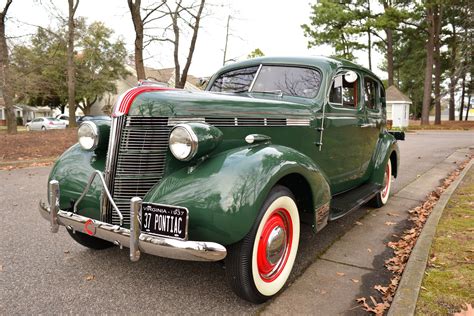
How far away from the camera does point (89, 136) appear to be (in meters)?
2.84

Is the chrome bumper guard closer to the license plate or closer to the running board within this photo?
the license plate

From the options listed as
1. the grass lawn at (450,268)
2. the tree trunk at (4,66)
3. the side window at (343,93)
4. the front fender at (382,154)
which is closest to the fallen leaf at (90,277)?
the grass lawn at (450,268)

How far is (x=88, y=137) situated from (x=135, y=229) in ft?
3.72

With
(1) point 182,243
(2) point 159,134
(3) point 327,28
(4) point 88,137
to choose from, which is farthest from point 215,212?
(3) point 327,28

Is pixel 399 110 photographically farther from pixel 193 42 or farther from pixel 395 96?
pixel 193 42

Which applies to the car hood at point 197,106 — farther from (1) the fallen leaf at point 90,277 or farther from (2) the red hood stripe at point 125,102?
(1) the fallen leaf at point 90,277

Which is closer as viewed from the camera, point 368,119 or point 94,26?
point 368,119

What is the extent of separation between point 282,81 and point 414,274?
210 centimetres

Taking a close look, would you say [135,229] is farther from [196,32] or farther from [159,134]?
[196,32]

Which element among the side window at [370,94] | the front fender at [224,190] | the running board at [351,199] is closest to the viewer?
the front fender at [224,190]

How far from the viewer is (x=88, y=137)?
112 inches

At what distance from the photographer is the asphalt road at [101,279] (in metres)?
2.36

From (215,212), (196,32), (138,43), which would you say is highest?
(196,32)

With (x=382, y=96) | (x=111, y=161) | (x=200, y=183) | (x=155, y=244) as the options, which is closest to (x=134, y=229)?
(x=155, y=244)
